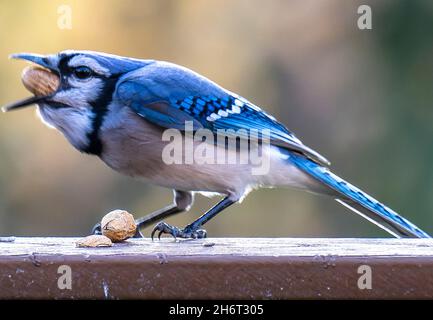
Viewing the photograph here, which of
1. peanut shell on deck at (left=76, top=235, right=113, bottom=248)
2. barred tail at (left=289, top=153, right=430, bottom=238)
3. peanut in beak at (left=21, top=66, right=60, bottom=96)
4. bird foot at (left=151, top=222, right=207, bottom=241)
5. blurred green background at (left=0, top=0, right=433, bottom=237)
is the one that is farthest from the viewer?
blurred green background at (left=0, top=0, right=433, bottom=237)

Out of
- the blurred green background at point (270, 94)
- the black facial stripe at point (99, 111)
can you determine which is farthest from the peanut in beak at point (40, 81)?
the blurred green background at point (270, 94)

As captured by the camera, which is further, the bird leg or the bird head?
the bird head

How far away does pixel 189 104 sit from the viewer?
3.75m

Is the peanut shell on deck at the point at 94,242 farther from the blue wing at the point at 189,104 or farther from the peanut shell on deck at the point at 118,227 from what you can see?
the blue wing at the point at 189,104

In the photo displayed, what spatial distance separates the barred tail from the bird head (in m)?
0.84

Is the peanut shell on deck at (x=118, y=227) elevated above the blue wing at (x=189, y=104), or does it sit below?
below

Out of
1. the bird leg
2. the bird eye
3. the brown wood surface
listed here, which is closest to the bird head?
the bird eye

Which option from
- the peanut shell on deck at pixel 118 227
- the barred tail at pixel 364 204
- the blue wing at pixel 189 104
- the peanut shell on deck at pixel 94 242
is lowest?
the barred tail at pixel 364 204

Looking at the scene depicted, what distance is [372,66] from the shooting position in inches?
247

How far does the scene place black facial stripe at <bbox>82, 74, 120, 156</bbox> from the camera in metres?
3.55

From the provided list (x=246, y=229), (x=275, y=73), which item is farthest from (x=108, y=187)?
(x=275, y=73)

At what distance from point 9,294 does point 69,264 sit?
0.16 m

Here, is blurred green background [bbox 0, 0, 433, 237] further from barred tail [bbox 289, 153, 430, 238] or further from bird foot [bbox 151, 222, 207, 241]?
bird foot [bbox 151, 222, 207, 241]

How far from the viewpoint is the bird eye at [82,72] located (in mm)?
3486
